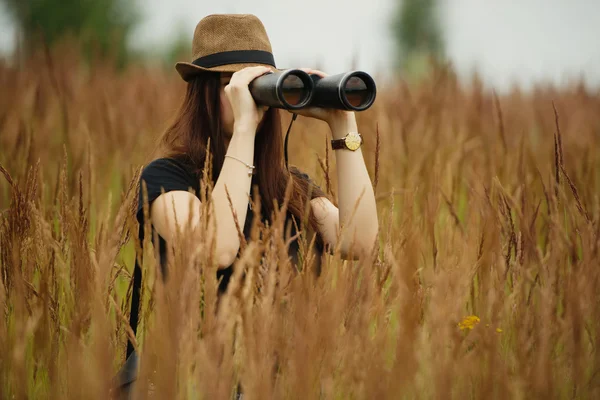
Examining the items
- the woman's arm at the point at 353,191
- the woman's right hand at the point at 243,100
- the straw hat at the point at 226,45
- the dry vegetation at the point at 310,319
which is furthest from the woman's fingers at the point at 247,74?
the dry vegetation at the point at 310,319

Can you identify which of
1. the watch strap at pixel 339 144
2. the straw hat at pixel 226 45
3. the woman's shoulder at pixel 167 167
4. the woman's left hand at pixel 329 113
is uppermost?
the straw hat at pixel 226 45

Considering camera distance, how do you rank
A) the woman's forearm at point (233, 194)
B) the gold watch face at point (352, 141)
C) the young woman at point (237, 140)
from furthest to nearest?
the gold watch face at point (352, 141) → the young woman at point (237, 140) → the woman's forearm at point (233, 194)

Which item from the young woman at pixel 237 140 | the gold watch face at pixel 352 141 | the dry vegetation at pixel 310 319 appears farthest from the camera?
the gold watch face at pixel 352 141

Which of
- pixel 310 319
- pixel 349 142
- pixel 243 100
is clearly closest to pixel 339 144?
pixel 349 142

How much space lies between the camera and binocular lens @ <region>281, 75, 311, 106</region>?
4.47 ft

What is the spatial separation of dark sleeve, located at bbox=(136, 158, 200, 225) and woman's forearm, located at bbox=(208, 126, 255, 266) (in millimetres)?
112

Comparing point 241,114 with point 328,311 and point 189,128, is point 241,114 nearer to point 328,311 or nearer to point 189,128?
point 189,128

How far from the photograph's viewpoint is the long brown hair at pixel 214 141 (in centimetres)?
154

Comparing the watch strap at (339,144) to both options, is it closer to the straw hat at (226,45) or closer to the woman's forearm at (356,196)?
the woman's forearm at (356,196)

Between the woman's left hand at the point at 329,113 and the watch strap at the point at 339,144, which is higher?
the woman's left hand at the point at 329,113

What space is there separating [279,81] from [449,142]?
6.14 ft

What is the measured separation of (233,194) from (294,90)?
0.87ft

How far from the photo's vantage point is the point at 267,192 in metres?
1.61

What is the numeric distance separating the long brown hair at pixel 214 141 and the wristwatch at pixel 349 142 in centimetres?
13
